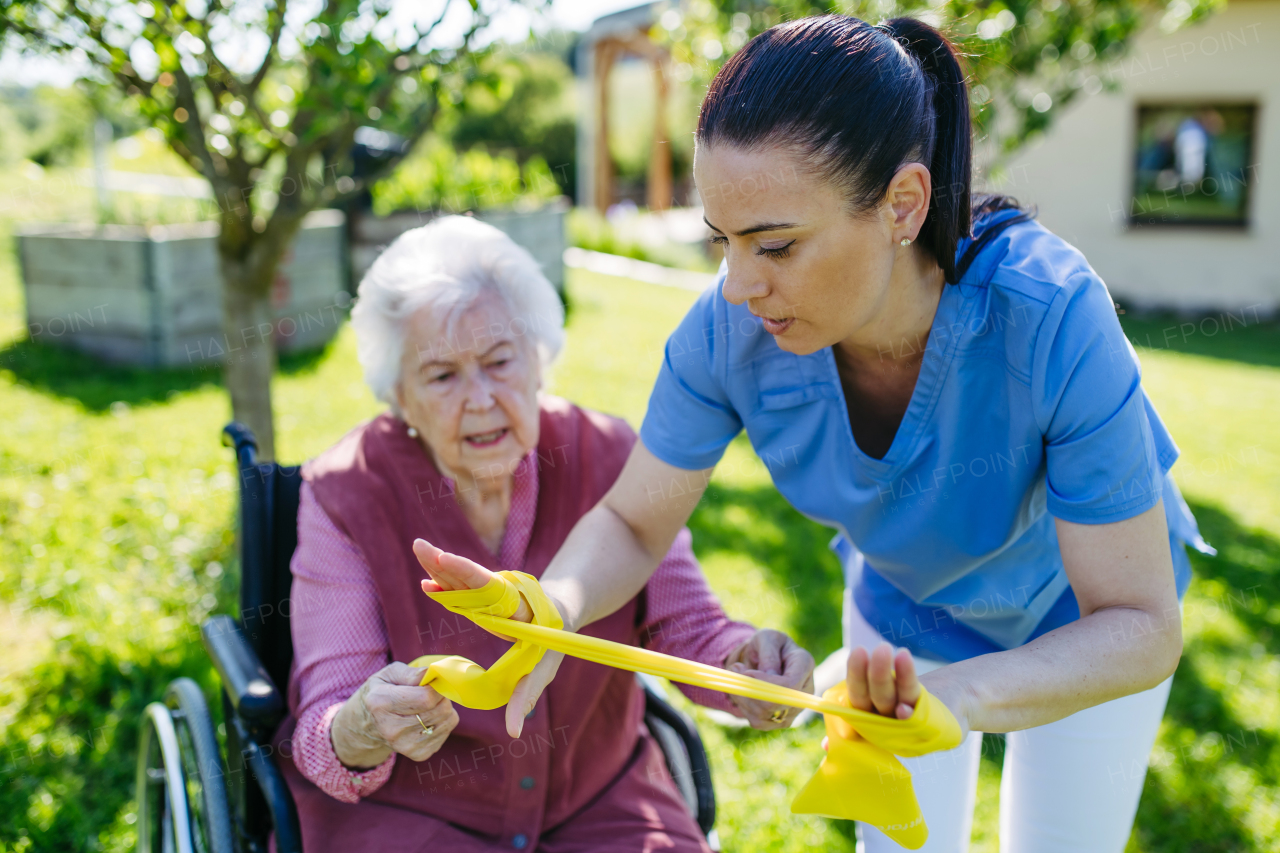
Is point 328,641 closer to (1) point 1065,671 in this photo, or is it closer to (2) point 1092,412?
(1) point 1065,671

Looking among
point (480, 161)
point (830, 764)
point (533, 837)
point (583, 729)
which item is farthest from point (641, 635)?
point (480, 161)

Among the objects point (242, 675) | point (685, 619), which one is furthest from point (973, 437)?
point (242, 675)

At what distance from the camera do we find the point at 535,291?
210 cm

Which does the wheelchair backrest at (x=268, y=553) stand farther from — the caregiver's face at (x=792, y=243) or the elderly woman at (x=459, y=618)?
the caregiver's face at (x=792, y=243)

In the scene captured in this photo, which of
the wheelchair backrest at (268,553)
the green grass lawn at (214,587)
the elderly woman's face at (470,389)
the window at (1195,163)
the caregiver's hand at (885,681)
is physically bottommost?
the green grass lawn at (214,587)

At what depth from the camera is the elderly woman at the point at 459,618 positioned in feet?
5.82

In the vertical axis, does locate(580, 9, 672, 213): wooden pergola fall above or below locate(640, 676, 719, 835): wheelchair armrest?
above

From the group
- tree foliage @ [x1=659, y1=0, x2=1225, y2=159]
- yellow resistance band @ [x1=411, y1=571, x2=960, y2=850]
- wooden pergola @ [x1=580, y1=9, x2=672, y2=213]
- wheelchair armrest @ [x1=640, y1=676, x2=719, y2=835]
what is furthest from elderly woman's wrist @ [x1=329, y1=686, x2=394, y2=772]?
wooden pergola @ [x1=580, y1=9, x2=672, y2=213]

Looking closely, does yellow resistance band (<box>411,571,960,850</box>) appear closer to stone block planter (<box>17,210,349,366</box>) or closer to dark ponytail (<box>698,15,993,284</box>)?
dark ponytail (<box>698,15,993,284</box>)

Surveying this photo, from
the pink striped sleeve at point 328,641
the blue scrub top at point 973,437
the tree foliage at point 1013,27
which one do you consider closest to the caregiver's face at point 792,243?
the blue scrub top at point 973,437

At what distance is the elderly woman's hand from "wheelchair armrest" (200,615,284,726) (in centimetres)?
19

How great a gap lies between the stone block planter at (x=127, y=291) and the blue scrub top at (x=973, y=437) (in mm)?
4873

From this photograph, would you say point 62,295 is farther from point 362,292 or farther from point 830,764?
point 830,764

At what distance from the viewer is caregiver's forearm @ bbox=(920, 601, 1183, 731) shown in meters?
1.17
